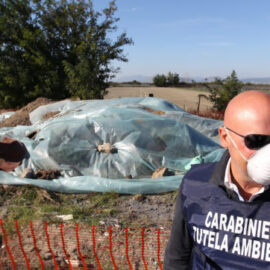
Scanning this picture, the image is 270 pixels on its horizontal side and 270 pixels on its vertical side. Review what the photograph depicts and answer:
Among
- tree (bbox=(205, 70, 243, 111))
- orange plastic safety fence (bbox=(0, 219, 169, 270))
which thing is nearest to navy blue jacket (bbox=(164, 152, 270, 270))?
orange plastic safety fence (bbox=(0, 219, 169, 270))

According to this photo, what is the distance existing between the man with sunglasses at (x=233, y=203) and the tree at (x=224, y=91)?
35.9 feet

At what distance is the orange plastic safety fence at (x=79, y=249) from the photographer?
3.08m

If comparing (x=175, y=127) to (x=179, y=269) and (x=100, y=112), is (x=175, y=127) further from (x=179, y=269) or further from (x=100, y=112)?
(x=179, y=269)

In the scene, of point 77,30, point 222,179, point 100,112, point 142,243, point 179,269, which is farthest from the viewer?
point 77,30

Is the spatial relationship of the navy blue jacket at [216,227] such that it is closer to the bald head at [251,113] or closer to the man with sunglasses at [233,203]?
the man with sunglasses at [233,203]

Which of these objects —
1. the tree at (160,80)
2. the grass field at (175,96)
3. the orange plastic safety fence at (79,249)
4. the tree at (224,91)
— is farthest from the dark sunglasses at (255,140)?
the tree at (160,80)

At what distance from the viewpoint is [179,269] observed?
1478mm

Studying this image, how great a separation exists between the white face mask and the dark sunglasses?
0.05 feet

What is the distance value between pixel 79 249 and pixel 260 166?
8.36ft

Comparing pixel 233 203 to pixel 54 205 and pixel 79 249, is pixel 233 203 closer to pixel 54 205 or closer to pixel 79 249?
pixel 79 249

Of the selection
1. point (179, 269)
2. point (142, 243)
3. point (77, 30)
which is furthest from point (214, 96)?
point (179, 269)

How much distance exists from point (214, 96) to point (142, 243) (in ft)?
33.0

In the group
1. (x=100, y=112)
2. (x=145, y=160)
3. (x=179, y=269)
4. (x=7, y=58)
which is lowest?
(x=145, y=160)

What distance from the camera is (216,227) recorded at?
135 cm
